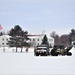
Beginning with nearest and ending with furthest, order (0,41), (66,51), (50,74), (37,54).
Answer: (50,74) < (37,54) < (66,51) < (0,41)

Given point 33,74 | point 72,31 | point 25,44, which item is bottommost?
point 33,74

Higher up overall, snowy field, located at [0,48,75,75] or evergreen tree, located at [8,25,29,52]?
evergreen tree, located at [8,25,29,52]

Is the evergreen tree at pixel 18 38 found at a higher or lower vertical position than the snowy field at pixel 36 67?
higher

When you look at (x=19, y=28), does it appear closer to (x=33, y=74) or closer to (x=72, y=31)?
(x=33, y=74)

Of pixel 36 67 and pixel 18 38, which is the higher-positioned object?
pixel 18 38

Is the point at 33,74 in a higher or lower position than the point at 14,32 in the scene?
lower

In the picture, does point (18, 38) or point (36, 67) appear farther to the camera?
point (18, 38)

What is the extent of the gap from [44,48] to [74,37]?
132 metres

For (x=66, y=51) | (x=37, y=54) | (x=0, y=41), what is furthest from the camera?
(x=0, y=41)

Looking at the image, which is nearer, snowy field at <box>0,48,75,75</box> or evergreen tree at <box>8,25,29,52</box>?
snowy field at <box>0,48,75,75</box>

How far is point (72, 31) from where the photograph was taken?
19738 cm

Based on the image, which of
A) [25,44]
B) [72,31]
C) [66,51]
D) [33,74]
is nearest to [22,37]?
[25,44]

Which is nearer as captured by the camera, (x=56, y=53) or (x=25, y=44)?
(x=56, y=53)

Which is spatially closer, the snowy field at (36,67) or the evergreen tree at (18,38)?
the snowy field at (36,67)
